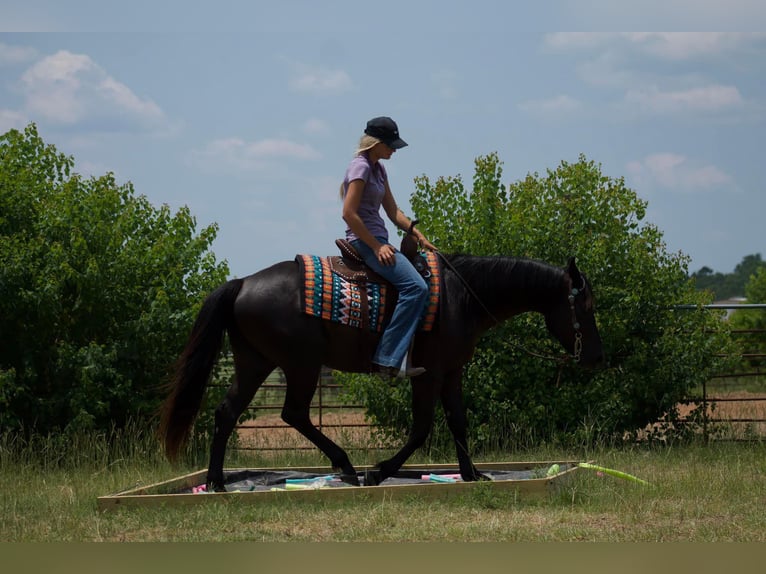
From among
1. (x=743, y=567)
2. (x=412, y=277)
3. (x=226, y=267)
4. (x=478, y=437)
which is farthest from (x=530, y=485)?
(x=226, y=267)

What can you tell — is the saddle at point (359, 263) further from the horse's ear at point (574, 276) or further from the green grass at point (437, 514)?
the green grass at point (437, 514)

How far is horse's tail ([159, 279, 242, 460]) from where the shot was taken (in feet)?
25.7

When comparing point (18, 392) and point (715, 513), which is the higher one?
point (18, 392)

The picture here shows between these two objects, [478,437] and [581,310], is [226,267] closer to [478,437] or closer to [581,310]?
[478,437]

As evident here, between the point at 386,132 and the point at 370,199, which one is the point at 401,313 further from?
the point at 386,132

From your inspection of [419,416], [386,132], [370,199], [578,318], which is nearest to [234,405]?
[419,416]

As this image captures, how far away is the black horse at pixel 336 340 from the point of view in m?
7.82

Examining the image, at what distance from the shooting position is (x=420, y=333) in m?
7.89

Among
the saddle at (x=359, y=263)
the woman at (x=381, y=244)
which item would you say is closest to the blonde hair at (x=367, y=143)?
the woman at (x=381, y=244)

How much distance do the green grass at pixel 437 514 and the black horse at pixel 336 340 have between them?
88cm

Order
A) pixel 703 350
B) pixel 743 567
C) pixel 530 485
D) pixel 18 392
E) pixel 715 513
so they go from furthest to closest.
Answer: pixel 703 350
pixel 18 392
pixel 530 485
pixel 715 513
pixel 743 567

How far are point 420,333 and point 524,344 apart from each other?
3.31 metres

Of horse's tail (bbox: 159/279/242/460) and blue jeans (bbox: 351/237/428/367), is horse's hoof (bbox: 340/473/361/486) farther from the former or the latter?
horse's tail (bbox: 159/279/242/460)

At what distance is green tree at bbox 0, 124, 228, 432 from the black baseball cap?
3.70 metres
